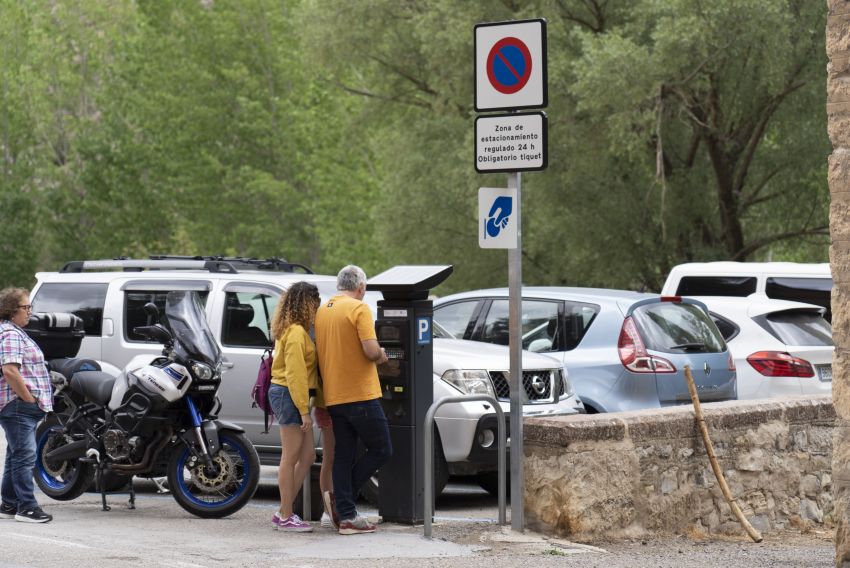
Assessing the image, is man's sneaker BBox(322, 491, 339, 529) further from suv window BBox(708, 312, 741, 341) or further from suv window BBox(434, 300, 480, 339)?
suv window BBox(708, 312, 741, 341)

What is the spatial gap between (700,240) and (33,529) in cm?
2159

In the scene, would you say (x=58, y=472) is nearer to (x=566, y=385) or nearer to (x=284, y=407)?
(x=284, y=407)

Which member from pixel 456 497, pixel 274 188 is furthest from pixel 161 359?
pixel 274 188

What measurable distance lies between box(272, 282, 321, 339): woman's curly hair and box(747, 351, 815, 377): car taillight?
5.67 meters

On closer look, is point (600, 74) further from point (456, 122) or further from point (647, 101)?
point (456, 122)

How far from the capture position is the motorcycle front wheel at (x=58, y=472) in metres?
10.5

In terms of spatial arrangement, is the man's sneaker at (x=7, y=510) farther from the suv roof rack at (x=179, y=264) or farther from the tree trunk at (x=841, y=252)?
the tree trunk at (x=841, y=252)

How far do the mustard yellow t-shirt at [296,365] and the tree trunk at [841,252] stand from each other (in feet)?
10.8

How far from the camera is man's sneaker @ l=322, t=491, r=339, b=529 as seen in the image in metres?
9.12

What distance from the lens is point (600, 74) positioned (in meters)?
23.8

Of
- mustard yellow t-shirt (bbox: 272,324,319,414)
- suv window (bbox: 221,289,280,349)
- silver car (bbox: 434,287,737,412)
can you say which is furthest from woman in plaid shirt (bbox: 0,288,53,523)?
silver car (bbox: 434,287,737,412)

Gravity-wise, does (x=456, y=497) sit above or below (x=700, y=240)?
below

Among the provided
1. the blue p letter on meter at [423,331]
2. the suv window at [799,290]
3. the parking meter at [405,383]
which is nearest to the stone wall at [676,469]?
the parking meter at [405,383]

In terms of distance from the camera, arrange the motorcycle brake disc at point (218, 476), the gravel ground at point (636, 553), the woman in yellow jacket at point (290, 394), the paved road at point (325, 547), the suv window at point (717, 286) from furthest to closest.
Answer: the suv window at point (717, 286)
the motorcycle brake disc at point (218, 476)
the woman in yellow jacket at point (290, 394)
the gravel ground at point (636, 553)
the paved road at point (325, 547)
